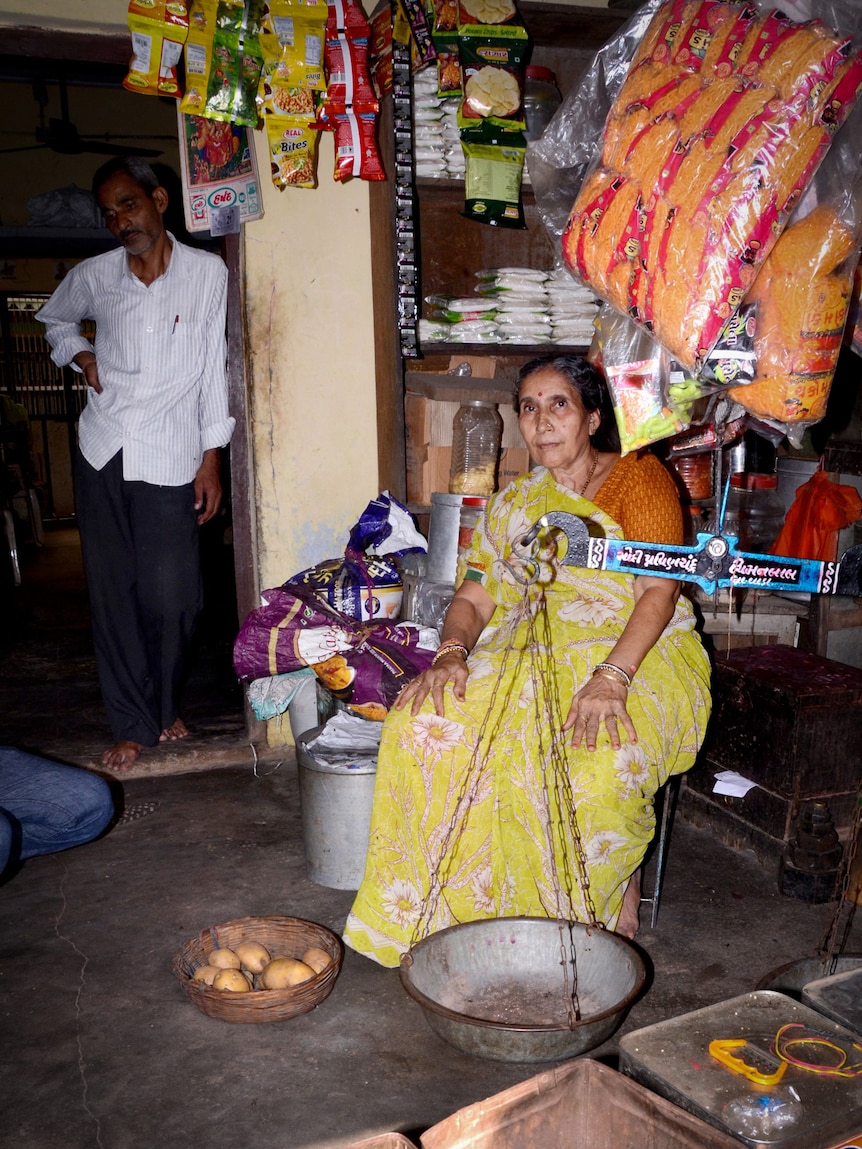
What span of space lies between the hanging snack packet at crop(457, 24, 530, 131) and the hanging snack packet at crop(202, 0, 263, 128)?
0.67 meters

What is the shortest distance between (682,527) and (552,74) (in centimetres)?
198

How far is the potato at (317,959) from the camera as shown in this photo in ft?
7.44

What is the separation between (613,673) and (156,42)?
2.39 metres

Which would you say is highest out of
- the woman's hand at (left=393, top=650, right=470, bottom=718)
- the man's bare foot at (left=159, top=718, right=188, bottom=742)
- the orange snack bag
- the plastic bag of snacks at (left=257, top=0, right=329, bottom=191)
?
the plastic bag of snacks at (left=257, top=0, right=329, bottom=191)

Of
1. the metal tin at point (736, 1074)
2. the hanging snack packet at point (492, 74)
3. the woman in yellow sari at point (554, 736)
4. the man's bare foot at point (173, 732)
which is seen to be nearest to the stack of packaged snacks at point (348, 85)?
the hanging snack packet at point (492, 74)

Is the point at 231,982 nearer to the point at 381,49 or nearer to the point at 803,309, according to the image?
the point at 803,309

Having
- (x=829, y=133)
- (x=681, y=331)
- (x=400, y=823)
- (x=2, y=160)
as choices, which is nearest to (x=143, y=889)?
(x=400, y=823)

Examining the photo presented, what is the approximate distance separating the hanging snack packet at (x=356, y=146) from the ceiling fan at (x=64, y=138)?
3.97m

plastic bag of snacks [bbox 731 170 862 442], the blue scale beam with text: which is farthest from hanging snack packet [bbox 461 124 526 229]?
the blue scale beam with text

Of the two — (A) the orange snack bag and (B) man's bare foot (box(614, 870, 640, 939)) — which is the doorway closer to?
(B) man's bare foot (box(614, 870, 640, 939))

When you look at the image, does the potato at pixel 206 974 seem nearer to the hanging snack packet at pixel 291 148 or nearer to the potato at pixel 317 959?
the potato at pixel 317 959

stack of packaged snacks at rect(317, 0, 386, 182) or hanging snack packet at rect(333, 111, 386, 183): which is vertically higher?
stack of packaged snacks at rect(317, 0, 386, 182)

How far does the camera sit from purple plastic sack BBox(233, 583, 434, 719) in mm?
2910

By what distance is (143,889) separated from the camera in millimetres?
2812
